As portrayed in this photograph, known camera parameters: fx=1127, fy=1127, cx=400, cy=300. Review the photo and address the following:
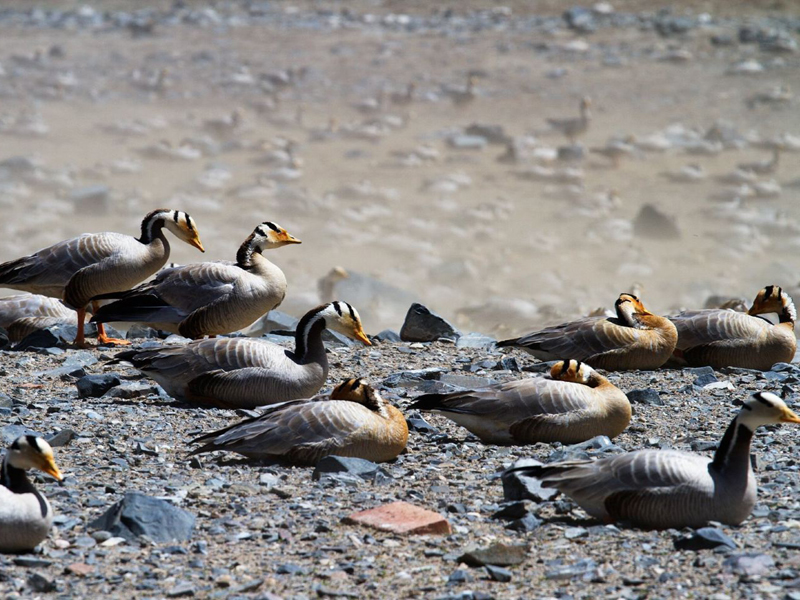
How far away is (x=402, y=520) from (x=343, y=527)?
33 centimetres

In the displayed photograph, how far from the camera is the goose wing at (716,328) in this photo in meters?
10.4

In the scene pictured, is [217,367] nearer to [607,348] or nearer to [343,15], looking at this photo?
[607,348]

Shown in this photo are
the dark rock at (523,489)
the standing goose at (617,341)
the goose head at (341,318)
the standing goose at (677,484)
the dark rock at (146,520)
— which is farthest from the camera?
the standing goose at (617,341)

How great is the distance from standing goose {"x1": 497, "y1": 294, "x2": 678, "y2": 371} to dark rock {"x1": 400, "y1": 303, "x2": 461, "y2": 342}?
1613 mm

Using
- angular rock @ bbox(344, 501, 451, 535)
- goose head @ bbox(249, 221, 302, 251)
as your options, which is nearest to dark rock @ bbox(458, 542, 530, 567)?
angular rock @ bbox(344, 501, 451, 535)

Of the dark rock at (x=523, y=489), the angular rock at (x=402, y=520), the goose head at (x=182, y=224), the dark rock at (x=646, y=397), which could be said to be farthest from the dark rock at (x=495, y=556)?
the goose head at (x=182, y=224)

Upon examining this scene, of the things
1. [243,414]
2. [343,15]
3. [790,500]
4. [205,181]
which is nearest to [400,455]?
[243,414]

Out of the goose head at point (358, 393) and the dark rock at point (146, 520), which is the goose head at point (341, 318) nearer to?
the goose head at point (358, 393)

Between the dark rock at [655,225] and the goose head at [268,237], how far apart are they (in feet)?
36.2

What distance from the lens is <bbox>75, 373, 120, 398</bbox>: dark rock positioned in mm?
8984

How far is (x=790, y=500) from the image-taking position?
670 centimetres

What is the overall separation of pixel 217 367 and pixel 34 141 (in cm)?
1852

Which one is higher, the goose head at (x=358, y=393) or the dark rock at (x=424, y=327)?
the goose head at (x=358, y=393)

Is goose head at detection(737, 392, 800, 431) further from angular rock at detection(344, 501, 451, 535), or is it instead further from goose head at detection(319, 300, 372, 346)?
goose head at detection(319, 300, 372, 346)
